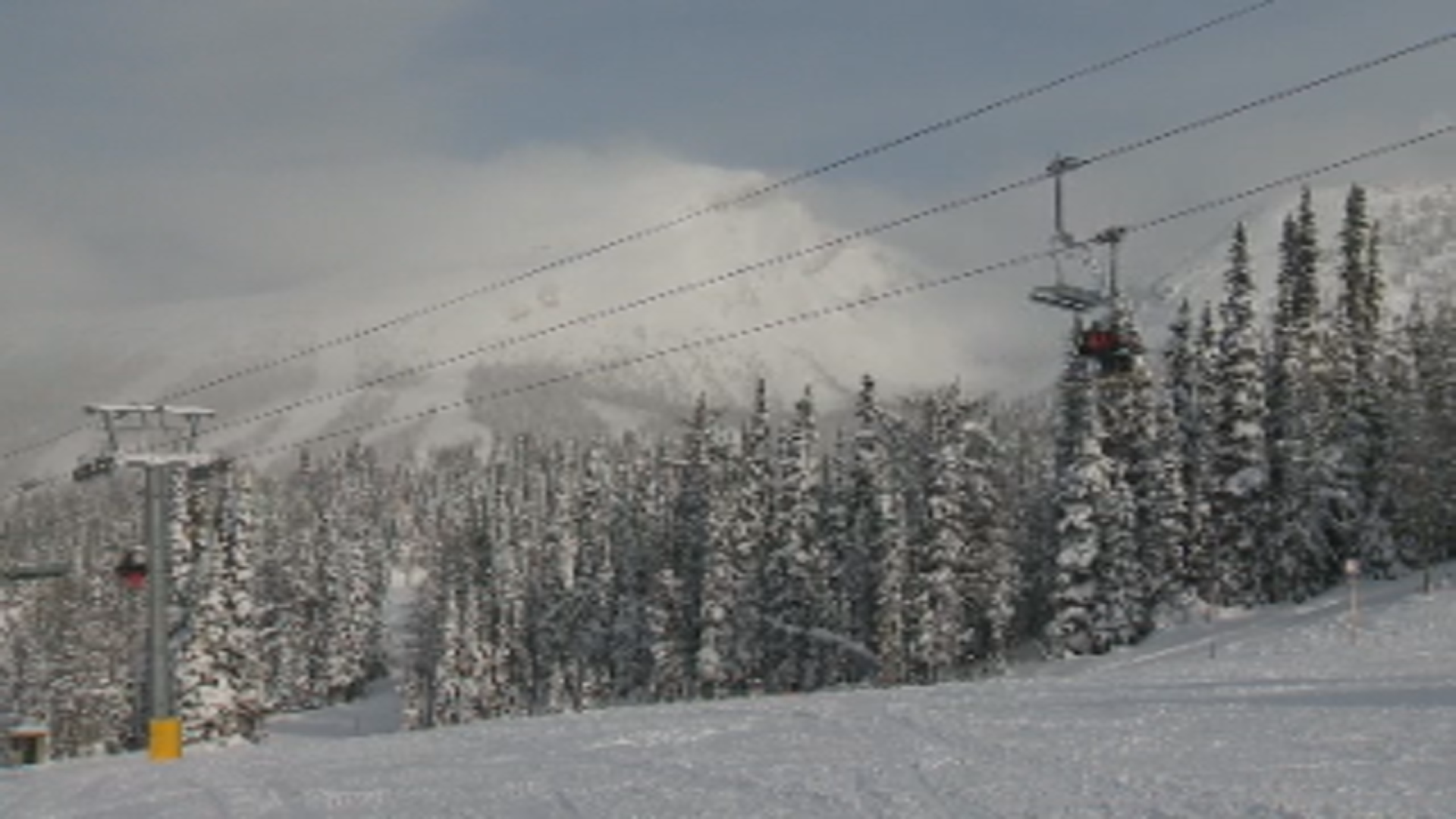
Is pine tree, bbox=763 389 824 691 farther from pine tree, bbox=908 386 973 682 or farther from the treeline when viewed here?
pine tree, bbox=908 386 973 682

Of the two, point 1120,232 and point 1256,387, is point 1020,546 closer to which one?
point 1256,387

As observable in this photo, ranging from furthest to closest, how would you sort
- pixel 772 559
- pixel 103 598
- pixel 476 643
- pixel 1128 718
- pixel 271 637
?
pixel 271 637 → pixel 476 643 → pixel 103 598 → pixel 772 559 → pixel 1128 718

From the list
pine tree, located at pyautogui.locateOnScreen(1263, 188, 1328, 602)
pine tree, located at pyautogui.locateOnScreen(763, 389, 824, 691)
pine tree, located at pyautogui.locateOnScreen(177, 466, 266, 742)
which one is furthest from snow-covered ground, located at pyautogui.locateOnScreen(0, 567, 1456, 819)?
pine tree, located at pyautogui.locateOnScreen(763, 389, 824, 691)

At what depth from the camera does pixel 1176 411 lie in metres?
72.3

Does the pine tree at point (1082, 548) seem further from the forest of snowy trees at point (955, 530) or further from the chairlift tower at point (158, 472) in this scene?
the chairlift tower at point (158, 472)

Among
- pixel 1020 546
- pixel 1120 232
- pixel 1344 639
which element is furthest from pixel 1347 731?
pixel 1020 546

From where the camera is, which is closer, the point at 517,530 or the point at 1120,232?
the point at 1120,232

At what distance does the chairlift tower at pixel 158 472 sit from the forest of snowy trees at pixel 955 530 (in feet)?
64.0

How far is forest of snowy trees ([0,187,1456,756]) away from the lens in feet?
201

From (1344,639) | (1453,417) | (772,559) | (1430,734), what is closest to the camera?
(1430,734)

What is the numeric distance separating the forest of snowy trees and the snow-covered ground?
26059 mm

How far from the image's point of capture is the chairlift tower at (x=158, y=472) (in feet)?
102

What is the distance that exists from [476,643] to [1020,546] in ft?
122

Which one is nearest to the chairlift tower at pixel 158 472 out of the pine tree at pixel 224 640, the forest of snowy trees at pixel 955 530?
the pine tree at pixel 224 640
